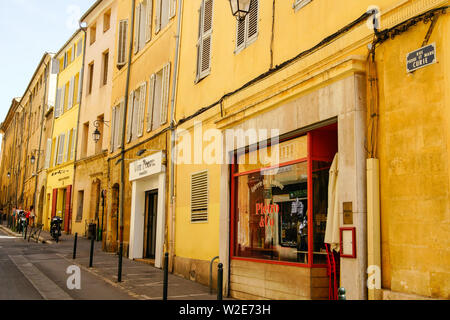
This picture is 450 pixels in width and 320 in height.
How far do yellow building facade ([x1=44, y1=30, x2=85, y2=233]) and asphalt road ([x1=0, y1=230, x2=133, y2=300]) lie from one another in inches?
515

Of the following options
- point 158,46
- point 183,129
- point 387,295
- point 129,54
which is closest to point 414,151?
point 387,295

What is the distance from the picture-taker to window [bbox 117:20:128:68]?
17859 mm

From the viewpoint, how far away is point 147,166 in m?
14.3

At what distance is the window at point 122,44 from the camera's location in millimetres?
17859

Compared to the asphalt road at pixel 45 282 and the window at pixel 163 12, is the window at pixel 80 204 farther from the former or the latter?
the window at pixel 163 12

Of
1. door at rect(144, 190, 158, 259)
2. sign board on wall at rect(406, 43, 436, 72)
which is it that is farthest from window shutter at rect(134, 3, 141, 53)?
sign board on wall at rect(406, 43, 436, 72)

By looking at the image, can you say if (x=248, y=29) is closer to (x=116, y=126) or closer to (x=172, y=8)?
(x=172, y=8)

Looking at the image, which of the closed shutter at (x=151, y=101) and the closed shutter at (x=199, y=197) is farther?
the closed shutter at (x=151, y=101)

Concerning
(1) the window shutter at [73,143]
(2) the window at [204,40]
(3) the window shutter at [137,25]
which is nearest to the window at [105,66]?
(1) the window shutter at [73,143]

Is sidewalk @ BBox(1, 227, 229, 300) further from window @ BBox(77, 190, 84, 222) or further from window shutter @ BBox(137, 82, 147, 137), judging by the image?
window @ BBox(77, 190, 84, 222)

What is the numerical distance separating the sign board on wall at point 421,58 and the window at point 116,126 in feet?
43.5

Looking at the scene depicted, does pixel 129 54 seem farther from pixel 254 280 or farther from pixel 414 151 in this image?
pixel 414 151

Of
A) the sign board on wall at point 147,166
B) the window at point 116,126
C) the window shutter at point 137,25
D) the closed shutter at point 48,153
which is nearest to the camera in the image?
the sign board on wall at point 147,166

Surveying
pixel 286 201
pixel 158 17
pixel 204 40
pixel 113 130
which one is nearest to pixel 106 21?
pixel 113 130
